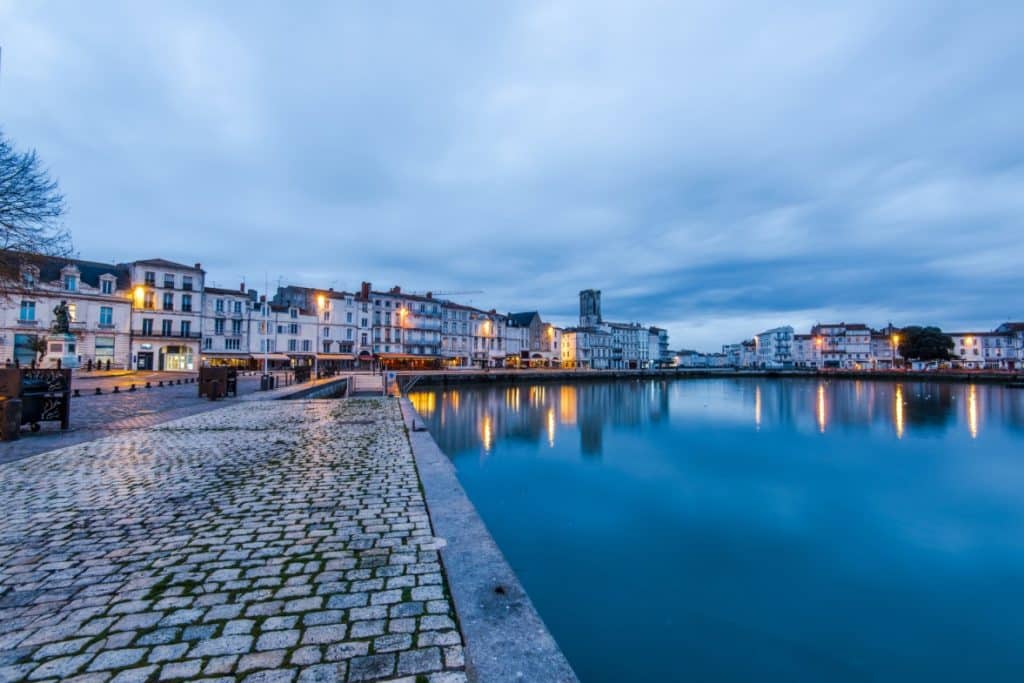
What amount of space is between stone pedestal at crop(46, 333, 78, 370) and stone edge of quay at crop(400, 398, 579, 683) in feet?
171

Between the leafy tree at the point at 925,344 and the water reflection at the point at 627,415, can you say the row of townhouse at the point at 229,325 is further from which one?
the leafy tree at the point at 925,344

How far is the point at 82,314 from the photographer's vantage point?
43.0 metres

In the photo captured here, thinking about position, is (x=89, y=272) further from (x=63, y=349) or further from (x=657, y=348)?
(x=657, y=348)

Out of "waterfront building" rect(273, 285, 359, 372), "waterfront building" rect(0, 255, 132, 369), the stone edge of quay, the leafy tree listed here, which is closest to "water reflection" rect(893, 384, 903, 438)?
the stone edge of quay

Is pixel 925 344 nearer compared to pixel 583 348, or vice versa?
pixel 925 344

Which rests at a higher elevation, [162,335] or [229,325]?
[229,325]

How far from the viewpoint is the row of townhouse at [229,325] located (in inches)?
1625

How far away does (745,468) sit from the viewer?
56.6 ft

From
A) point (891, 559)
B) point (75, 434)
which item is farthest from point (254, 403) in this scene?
point (891, 559)

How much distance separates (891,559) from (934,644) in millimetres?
3400

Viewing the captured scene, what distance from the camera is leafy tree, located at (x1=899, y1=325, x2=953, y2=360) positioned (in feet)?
291

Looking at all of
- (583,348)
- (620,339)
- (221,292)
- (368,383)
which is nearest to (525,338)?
(583,348)

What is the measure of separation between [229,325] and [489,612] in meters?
61.8

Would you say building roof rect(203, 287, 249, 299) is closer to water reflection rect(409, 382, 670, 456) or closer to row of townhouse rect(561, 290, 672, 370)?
water reflection rect(409, 382, 670, 456)
